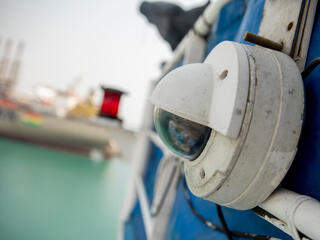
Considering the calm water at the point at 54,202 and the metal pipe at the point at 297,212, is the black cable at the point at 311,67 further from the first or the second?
the calm water at the point at 54,202

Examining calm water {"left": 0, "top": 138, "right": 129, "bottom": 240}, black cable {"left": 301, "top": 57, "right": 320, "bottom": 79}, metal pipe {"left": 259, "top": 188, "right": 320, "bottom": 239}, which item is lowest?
calm water {"left": 0, "top": 138, "right": 129, "bottom": 240}

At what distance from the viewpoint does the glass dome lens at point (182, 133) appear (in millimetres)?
228

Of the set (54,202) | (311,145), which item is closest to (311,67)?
(311,145)

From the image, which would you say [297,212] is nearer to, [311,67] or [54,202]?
[311,67]

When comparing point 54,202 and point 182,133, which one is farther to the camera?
point 54,202

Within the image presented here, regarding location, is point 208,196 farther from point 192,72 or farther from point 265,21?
point 265,21

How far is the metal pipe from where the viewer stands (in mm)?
147

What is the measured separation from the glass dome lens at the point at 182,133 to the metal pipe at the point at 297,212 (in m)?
0.09

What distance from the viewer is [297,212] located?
0.16 meters

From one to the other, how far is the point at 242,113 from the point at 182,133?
0.08m

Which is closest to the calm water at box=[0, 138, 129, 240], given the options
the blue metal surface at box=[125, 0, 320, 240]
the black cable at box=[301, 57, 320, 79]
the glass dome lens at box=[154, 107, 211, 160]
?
the blue metal surface at box=[125, 0, 320, 240]

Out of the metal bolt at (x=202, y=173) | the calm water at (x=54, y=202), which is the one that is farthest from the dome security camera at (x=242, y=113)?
the calm water at (x=54, y=202)

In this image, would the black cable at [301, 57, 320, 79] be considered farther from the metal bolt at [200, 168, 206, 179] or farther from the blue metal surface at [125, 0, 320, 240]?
the metal bolt at [200, 168, 206, 179]

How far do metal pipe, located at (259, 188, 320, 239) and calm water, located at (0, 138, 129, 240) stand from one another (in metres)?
2.09
